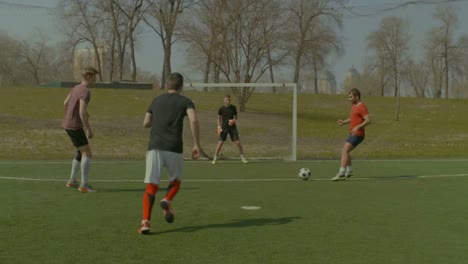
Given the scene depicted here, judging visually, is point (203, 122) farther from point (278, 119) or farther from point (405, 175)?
point (405, 175)

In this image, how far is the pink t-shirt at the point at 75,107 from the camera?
896 centimetres

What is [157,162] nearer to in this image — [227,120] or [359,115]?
[359,115]

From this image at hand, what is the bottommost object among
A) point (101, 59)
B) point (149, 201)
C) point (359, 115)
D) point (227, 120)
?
point (149, 201)

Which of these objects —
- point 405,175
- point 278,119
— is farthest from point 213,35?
point 405,175

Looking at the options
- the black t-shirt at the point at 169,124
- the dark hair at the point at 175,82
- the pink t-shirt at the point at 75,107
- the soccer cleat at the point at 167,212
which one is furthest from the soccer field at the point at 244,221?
the dark hair at the point at 175,82

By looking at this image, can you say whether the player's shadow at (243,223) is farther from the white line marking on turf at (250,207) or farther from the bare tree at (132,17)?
the bare tree at (132,17)

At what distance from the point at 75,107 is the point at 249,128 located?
50.0 feet

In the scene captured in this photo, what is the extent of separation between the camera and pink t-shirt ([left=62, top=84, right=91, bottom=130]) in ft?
29.4

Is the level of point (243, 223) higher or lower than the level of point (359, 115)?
lower

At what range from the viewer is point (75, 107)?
9.09 meters

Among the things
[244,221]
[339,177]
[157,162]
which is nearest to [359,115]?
[339,177]

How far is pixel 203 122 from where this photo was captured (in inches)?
925

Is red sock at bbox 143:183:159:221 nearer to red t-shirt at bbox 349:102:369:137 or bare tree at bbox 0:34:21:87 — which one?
red t-shirt at bbox 349:102:369:137

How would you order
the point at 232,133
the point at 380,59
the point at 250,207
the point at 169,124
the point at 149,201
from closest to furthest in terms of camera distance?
the point at 149,201 < the point at 169,124 < the point at 250,207 < the point at 232,133 < the point at 380,59
